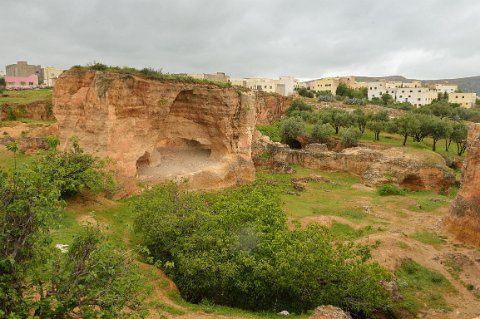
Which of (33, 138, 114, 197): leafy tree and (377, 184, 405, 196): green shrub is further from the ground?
(33, 138, 114, 197): leafy tree

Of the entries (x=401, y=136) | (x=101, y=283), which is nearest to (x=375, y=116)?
(x=401, y=136)

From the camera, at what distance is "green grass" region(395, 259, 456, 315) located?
13477 mm

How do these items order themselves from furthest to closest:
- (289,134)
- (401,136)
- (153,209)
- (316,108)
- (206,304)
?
1. (316,108)
2. (401,136)
3. (289,134)
4. (153,209)
5. (206,304)

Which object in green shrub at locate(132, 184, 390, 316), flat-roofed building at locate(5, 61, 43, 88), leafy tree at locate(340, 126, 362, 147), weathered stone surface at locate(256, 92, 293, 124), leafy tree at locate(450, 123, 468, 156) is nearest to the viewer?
green shrub at locate(132, 184, 390, 316)

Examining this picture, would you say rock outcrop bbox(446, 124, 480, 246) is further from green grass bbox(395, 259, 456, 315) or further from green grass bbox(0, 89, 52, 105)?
green grass bbox(0, 89, 52, 105)

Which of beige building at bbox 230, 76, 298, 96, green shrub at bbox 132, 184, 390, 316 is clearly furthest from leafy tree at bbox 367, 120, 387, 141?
beige building at bbox 230, 76, 298, 96

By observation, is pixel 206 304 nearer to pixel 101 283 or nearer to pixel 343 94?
pixel 101 283

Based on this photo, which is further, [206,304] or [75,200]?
[75,200]

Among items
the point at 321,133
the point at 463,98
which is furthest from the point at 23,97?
the point at 463,98

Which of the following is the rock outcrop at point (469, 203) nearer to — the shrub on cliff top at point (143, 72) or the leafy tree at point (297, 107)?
the shrub on cliff top at point (143, 72)

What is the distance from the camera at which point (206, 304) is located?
1183cm

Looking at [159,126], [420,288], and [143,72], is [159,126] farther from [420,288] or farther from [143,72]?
[420,288]

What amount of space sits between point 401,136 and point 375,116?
16.1ft

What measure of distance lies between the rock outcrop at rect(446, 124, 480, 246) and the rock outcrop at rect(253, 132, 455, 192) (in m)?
10.5
